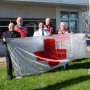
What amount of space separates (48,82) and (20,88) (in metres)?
1.07

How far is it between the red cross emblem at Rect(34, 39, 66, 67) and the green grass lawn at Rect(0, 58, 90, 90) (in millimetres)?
399

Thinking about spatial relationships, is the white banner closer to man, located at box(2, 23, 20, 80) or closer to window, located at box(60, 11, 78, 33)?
man, located at box(2, 23, 20, 80)

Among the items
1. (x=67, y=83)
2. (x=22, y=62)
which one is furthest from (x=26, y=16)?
(x=67, y=83)

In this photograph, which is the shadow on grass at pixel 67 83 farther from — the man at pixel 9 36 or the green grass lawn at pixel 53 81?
the man at pixel 9 36

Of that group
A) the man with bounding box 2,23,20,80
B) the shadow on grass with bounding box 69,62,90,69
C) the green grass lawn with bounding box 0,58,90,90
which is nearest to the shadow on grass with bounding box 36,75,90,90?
the green grass lawn with bounding box 0,58,90,90

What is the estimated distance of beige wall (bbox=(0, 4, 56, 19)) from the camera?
2270 centimetres

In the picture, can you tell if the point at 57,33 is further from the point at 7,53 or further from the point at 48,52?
the point at 7,53

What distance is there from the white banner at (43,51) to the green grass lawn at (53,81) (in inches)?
11.7

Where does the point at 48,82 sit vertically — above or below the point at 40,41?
below

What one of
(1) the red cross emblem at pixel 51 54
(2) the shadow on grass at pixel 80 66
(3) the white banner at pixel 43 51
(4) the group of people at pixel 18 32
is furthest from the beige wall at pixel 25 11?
(1) the red cross emblem at pixel 51 54

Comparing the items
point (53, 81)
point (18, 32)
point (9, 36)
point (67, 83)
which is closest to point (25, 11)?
point (18, 32)

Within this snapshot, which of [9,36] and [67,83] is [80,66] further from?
[9,36]

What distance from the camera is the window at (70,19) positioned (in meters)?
28.3

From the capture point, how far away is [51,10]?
26.2 metres
